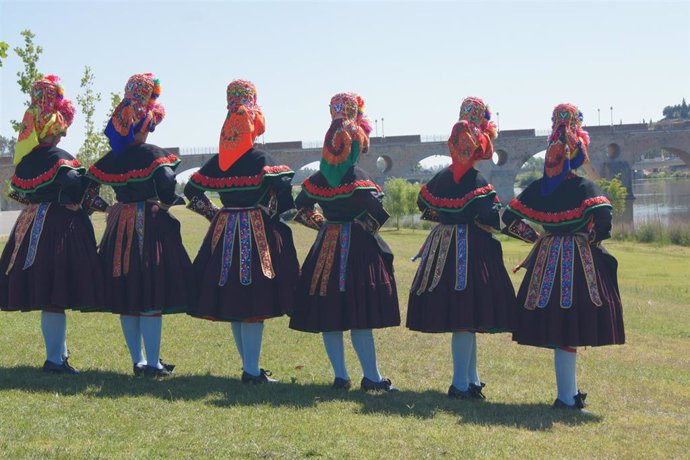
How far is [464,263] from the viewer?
20.4 ft

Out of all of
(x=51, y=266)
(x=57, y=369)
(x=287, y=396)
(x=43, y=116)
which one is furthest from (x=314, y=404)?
(x=43, y=116)

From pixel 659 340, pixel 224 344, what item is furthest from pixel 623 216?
pixel 224 344

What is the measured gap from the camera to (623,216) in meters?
43.2

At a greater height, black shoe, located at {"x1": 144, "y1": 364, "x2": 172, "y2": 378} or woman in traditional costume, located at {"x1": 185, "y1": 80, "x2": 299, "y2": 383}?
woman in traditional costume, located at {"x1": 185, "y1": 80, "x2": 299, "y2": 383}

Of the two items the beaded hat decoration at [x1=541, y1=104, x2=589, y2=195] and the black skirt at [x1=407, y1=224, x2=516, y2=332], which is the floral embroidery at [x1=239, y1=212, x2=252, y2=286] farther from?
the beaded hat decoration at [x1=541, y1=104, x2=589, y2=195]

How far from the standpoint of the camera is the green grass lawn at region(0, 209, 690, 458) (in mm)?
4789

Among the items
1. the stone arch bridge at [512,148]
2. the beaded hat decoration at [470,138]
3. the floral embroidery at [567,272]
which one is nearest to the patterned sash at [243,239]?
the beaded hat decoration at [470,138]

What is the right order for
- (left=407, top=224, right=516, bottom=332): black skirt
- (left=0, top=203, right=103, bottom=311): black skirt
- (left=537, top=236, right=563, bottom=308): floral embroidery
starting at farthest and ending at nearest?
(left=0, top=203, right=103, bottom=311): black skirt < (left=407, top=224, right=516, bottom=332): black skirt < (left=537, top=236, right=563, bottom=308): floral embroidery

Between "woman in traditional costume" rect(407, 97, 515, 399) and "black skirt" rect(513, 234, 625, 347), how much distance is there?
0.20m

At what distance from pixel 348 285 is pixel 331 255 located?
9.8 inches

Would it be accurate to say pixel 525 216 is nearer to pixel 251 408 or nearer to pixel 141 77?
pixel 251 408

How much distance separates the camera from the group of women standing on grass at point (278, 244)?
6.17 metres

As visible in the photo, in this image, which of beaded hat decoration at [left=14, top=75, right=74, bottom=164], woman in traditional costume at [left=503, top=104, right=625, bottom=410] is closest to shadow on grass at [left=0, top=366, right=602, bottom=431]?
woman in traditional costume at [left=503, top=104, right=625, bottom=410]

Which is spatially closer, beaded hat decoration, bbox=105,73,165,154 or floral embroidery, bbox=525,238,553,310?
floral embroidery, bbox=525,238,553,310
